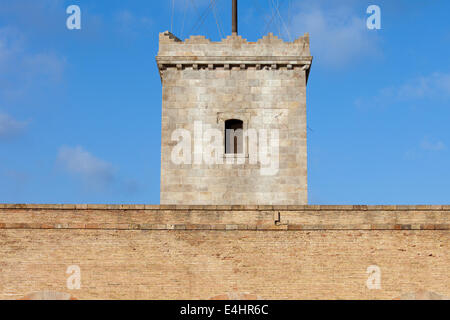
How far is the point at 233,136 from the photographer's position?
21.5 m

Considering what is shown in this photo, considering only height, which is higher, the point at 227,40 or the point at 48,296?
the point at 227,40

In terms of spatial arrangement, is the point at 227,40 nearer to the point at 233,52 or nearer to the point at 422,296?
the point at 233,52

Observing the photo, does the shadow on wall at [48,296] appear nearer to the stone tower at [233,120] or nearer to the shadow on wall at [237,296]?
the shadow on wall at [237,296]

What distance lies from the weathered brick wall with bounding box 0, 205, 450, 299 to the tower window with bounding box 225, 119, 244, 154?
5.86 meters

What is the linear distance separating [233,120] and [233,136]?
2.04ft

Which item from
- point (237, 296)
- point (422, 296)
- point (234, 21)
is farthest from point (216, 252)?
point (234, 21)

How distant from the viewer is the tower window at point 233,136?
21422 millimetres

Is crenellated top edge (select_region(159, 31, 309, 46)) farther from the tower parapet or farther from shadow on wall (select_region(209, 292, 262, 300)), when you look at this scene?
shadow on wall (select_region(209, 292, 262, 300))

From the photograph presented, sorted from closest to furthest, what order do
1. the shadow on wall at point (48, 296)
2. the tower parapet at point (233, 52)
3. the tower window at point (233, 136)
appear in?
the shadow on wall at point (48, 296) → the tower window at point (233, 136) → the tower parapet at point (233, 52)

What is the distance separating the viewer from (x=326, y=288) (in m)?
15.2

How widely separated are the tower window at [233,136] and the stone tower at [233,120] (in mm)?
37

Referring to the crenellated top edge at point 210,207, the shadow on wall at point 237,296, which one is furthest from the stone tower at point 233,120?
the shadow on wall at point 237,296
